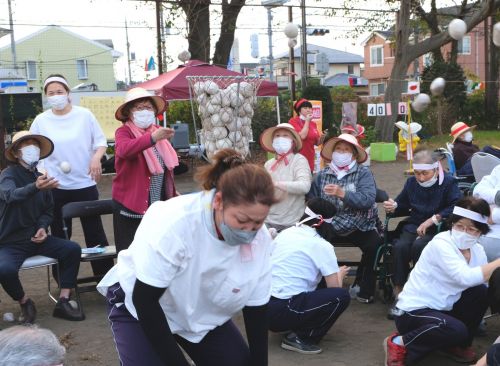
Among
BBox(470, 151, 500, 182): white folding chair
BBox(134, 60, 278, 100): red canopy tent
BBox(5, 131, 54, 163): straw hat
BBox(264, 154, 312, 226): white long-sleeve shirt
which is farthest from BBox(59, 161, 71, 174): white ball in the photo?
BBox(134, 60, 278, 100): red canopy tent

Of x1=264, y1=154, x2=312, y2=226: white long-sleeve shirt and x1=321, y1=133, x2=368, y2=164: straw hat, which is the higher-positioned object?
x1=321, y1=133, x2=368, y2=164: straw hat

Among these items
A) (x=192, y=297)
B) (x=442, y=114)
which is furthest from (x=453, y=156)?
(x=442, y=114)

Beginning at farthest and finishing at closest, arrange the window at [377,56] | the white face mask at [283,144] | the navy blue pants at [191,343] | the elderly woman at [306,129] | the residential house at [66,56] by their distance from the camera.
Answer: the window at [377,56] < the residential house at [66,56] < the elderly woman at [306,129] < the white face mask at [283,144] < the navy blue pants at [191,343]

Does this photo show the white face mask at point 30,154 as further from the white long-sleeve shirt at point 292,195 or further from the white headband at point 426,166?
the white headband at point 426,166

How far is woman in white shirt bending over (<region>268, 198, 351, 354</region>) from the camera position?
14.7 feet

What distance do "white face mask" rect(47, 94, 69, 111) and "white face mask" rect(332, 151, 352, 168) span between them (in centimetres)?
232

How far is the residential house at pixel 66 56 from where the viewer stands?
5356 cm

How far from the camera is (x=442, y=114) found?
2480 centimetres

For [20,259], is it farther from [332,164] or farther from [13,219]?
[332,164]

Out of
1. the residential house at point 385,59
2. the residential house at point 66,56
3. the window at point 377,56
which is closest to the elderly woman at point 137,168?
the residential house at point 66,56

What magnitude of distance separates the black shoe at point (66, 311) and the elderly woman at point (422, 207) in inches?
96.6

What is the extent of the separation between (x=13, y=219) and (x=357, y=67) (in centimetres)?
7364

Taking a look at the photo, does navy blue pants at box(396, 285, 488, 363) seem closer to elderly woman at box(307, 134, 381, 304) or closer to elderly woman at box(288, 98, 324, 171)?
elderly woman at box(307, 134, 381, 304)

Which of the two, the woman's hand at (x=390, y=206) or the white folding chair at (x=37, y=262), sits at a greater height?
the woman's hand at (x=390, y=206)
